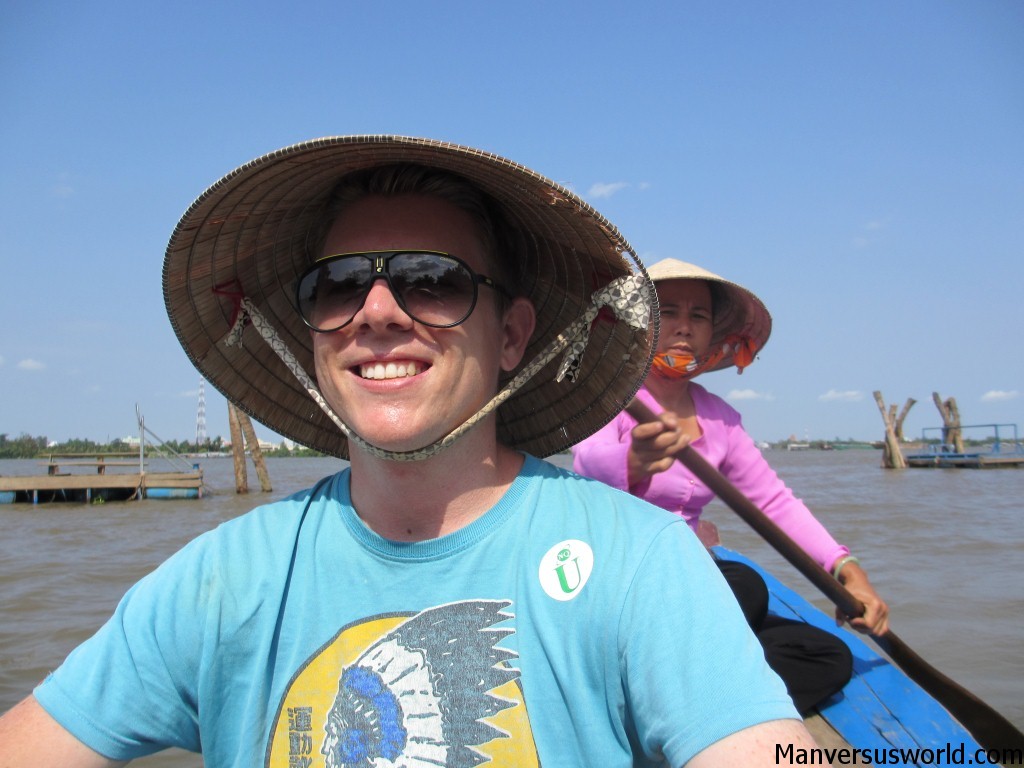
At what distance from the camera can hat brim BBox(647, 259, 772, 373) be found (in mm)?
2709

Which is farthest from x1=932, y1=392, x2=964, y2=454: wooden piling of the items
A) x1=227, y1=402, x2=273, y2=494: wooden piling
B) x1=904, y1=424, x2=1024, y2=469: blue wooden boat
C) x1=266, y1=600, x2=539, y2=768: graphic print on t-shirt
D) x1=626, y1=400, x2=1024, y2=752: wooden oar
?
x1=266, y1=600, x2=539, y2=768: graphic print on t-shirt

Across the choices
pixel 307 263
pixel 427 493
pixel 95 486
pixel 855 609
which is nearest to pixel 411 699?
pixel 427 493

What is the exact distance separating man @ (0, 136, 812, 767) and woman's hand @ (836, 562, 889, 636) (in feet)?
6.11

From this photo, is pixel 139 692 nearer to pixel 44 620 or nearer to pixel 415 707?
pixel 415 707

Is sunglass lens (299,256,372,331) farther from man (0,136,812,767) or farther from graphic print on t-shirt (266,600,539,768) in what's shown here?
graphic print on t-shirt (266,600,539,768)

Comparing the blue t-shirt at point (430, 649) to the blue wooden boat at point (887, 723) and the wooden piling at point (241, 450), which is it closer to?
the blue wooden boat at point (887, 723)

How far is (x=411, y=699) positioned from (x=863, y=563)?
724 cm

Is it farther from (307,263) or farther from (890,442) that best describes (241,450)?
(890,442)

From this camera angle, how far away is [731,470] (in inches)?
116

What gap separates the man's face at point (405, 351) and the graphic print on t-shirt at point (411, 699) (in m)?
0.31

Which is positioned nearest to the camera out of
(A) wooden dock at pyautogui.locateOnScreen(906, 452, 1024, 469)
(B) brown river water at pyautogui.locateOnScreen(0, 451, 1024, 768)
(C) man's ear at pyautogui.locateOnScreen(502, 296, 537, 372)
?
(C) man's ear at pyautogui.locateOnScreen(502, 296, 537, 372)

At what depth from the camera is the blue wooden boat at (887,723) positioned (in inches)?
88.4

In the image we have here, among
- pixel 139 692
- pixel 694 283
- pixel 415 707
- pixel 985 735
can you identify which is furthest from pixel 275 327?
pixel 985 735

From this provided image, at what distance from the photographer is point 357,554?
1.26 metres
